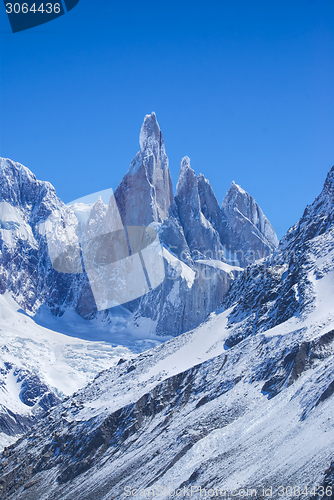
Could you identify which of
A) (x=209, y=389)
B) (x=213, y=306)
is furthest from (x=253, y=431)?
(x=213, y=306)

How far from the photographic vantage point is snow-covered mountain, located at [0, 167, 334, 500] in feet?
153

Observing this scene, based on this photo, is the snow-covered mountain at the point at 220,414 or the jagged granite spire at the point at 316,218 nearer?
the snow-covered mountain at the point at 220,414

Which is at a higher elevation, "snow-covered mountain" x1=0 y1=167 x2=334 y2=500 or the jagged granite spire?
the jagged granite spire

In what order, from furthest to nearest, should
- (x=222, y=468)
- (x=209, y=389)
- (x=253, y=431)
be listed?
(x=209, y=389), (x=253, y=431), (x=222, y=468)

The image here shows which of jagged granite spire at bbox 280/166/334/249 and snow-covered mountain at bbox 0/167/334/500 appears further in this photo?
jagged granite spire at bbox 280/166/334/249

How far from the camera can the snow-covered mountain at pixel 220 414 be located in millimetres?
46562

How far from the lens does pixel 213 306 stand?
184750 millimetres

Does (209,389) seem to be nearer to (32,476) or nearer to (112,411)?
(112,411)

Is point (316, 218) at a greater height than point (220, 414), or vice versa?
point (316, 218)

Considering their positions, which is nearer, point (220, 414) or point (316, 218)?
point (220, 414)

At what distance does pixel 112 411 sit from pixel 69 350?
11613 cm

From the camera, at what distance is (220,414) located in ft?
198

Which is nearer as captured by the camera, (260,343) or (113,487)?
(113,487)

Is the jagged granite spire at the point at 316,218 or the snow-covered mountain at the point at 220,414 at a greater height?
the jagged granite spire at the point at 316,218
